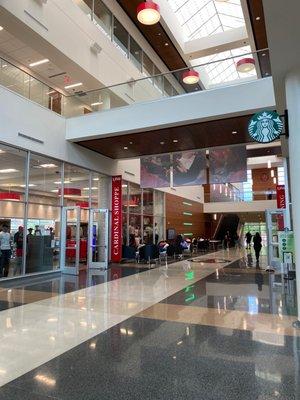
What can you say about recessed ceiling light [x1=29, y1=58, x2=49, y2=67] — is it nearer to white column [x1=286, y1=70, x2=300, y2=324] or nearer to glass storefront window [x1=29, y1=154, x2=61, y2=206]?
glass storefront window [x1=29, y1=154, x2=61, y2=206]

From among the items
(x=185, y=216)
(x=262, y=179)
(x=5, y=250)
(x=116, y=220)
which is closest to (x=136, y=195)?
(x=116, y=220)

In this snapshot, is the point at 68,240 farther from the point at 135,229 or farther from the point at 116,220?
the point at 135,229

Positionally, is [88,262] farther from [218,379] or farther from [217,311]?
[218,379]

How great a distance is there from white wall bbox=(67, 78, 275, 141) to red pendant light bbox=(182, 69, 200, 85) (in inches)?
41.7

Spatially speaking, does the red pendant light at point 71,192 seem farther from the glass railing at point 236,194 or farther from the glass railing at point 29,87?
the glass railing at point 236,194

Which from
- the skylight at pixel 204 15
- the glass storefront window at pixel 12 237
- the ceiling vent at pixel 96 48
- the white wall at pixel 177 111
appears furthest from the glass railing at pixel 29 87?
the skylight at pixel 204 15

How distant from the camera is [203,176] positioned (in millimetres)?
12742

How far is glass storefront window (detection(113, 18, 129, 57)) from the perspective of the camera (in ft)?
49.3

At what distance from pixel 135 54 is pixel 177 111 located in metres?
8.15

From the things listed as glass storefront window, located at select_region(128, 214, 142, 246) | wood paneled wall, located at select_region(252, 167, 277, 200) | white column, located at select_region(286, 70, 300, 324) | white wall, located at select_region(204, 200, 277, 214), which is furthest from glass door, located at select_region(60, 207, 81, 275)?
wood paneled wall, located at select_region(252, 167, 277, 200)

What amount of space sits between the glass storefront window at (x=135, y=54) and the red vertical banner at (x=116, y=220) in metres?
6.27

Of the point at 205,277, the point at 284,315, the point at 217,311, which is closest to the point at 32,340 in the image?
the point at 217,311

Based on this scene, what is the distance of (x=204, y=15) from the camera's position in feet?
60.6

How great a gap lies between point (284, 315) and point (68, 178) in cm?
880
